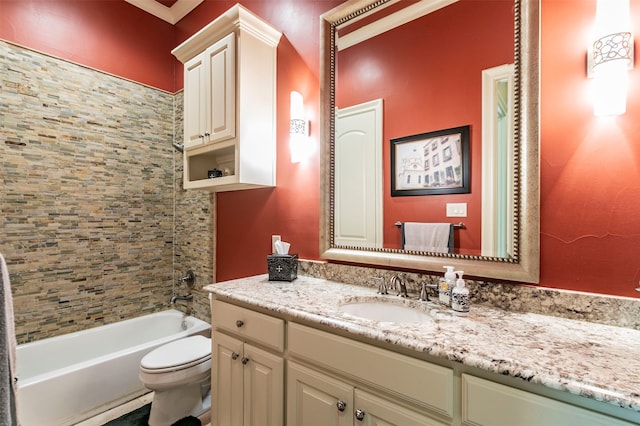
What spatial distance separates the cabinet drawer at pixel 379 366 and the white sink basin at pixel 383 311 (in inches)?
7.6

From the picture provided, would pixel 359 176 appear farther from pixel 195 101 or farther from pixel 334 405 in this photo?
pixel 195 101

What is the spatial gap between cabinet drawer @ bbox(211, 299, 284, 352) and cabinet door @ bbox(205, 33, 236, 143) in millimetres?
1016

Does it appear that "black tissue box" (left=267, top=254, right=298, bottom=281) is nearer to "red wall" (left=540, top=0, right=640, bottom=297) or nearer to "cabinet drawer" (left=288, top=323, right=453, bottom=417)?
"cabinet drawer" (left=288, top=323, right=453, bottom=417)

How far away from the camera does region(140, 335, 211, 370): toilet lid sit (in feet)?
5.86

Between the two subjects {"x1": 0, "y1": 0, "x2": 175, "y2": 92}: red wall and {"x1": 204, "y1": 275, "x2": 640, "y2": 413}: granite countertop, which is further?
{"x1": 0, "y1": 0, "x2": 175, "y2": 92}: red wall

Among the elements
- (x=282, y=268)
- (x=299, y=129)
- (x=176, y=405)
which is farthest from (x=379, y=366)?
(x=176, y=405)

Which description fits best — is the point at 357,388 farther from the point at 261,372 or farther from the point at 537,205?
the point at 537,205

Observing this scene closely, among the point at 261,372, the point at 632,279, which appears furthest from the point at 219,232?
the point at 632,279

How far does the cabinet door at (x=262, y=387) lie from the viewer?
1217 mm

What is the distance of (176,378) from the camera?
1774mm

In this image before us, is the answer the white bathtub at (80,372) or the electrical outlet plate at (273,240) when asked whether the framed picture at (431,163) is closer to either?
the electrical outlet plate at (273,240)

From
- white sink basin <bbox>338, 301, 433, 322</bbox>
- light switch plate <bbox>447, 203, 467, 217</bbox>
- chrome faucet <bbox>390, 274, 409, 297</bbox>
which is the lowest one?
white sink basin <bbox>338, 301, 433, 322</bbox>

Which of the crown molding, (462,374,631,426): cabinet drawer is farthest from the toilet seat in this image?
the crown molding

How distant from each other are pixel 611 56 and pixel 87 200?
3164mm
